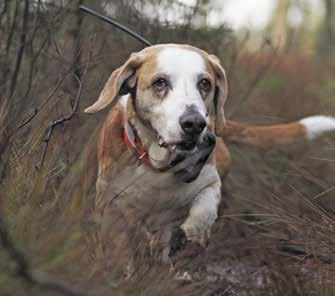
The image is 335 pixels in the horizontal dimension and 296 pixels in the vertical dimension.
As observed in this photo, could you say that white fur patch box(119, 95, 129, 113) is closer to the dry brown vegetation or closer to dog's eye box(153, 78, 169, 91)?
the dry brown vegetation

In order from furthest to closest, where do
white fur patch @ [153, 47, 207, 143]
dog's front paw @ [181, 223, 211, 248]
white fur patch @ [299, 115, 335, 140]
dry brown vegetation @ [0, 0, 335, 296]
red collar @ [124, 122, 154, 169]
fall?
white fur patch @ [299, 115, 335, 140] < red collar @ [124, 122, 154, 169] < dog's front paw @ [181, 223, 211, 248] < white fur patch @ [153, 47, 207, 143] < dry brown vegetation @ [0, 0, 335, 296]

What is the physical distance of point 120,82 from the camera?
15.3 ft

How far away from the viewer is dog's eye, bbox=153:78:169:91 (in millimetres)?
4418

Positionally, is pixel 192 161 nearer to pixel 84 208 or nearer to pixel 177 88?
pixel 177 88

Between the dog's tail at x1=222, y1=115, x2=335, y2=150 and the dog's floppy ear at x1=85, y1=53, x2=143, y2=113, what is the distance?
1.29 metres

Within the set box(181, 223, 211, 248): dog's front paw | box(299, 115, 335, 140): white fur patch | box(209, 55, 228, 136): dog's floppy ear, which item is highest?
box(209, 55, 228, 136): dog's floppy ear

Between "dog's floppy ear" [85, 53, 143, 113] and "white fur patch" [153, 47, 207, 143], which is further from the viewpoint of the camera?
"dog's floppy ear" [85, 53, 143, 113]

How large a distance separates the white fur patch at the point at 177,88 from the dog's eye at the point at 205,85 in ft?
0.17

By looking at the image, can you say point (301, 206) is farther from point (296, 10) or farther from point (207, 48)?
point (296, 10)

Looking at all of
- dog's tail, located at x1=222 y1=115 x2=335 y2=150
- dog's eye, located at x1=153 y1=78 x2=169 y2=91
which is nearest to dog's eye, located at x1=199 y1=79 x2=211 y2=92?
dog's eye, located at x1=153 y1=78 x2=169 y2=91

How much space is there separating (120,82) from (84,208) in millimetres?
1548

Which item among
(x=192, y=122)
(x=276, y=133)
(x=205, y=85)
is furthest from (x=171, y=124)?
(x=276, y=133)

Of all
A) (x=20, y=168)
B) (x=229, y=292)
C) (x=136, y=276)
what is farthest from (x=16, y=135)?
(x=229, y=292)

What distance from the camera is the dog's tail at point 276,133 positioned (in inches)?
231
